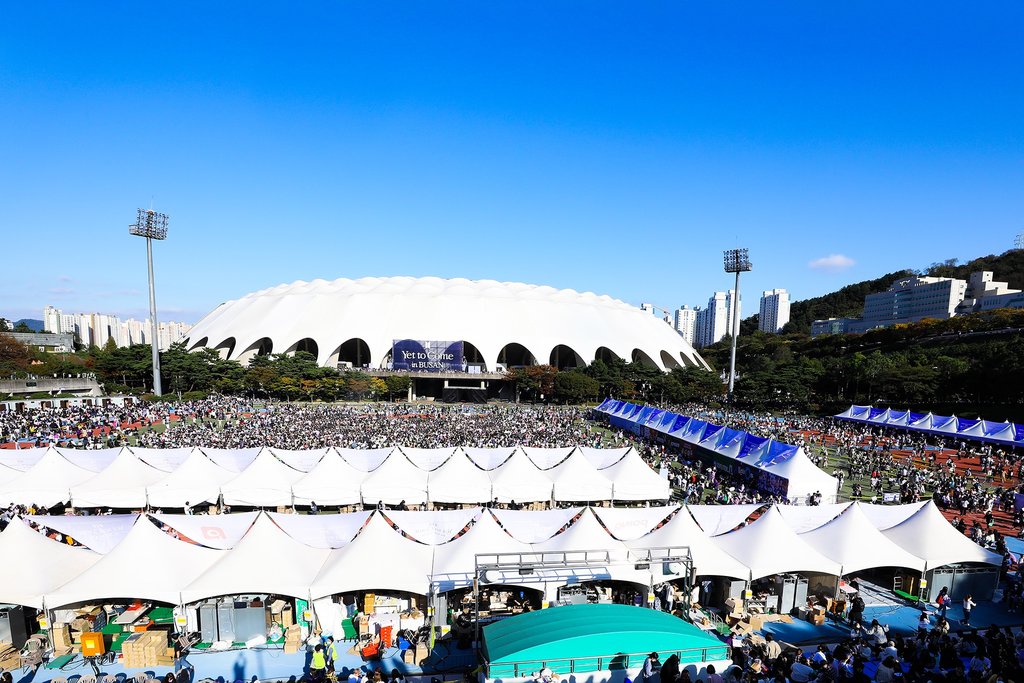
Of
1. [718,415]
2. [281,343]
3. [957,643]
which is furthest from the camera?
[281,343]

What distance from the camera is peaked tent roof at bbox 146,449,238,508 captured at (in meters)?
13.2

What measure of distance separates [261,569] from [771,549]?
8.40 m

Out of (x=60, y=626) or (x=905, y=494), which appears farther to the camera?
(x=905, y=494)

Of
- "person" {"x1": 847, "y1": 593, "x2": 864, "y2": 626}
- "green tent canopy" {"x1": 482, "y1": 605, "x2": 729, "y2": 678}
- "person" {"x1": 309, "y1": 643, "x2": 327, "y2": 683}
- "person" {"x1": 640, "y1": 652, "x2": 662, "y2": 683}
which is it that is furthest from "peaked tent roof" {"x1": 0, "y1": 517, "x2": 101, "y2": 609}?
"person" {"x1": 847, "y1": 593, "x2": 864, "y2": 626}

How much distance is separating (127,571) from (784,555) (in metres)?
10.6

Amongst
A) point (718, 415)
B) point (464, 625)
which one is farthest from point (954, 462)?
point (464, 625)

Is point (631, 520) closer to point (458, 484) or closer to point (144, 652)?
point (458, 484)

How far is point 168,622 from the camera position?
819cm

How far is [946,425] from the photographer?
982 inches

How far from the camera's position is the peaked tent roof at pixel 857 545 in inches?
371

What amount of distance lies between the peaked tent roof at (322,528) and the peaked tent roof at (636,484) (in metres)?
6.21

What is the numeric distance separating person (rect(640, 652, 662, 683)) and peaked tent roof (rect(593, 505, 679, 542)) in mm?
4238

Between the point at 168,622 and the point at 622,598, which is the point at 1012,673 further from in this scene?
the point at 168,622

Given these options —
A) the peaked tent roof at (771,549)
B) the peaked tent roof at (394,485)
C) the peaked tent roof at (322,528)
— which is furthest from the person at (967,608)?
the peaked tent roof at (394,485)
